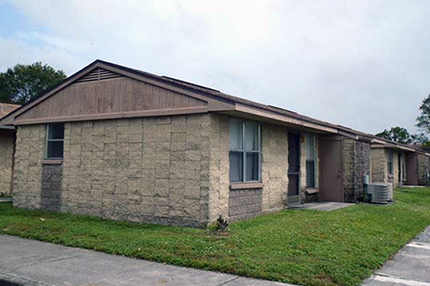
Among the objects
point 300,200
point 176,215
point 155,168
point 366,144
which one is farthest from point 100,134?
point 366,144

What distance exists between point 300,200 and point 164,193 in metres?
5.65

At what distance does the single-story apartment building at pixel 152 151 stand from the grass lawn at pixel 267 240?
1.76 feet

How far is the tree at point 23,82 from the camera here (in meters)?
42.2

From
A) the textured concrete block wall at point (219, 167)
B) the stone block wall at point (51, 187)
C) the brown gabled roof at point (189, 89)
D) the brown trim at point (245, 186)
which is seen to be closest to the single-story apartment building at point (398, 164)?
the brown gabled roof at point (189, 89)

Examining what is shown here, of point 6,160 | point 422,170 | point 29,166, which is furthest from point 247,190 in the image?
point 422,170

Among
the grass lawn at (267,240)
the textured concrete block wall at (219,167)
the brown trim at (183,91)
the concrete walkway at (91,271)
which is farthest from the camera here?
the textured concrete block wall at (219,167)

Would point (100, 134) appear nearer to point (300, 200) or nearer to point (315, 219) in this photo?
point (315, 219)

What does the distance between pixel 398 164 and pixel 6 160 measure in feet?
74.1

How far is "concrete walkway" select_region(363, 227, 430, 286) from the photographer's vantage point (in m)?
5.35

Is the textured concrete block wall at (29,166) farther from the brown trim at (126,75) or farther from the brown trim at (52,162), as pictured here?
the brown trim at (126,75)

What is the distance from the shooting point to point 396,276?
561cm

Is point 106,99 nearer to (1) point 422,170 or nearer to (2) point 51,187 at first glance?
(2) point 51,187

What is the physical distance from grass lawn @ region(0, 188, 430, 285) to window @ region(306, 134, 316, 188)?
2940 mm

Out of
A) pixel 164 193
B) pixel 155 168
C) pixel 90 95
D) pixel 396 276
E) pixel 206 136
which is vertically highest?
pixel 90 95
